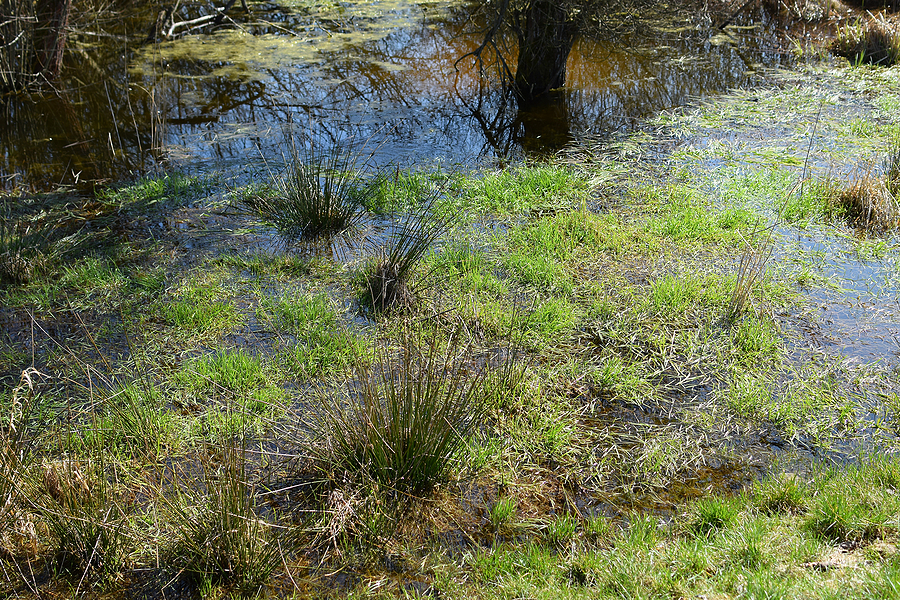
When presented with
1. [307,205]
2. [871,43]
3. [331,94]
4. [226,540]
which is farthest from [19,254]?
[871,43]

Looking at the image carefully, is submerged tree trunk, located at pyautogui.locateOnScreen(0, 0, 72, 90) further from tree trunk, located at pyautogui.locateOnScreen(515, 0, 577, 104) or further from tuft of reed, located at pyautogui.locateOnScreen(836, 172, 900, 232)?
tuft of reed, located at pyautogui.locateOnScreen(836, 172, 900, 232)

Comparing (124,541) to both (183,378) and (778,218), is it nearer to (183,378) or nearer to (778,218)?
(183,378)

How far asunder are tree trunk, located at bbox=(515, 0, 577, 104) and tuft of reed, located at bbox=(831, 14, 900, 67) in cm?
334

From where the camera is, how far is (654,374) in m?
3.17

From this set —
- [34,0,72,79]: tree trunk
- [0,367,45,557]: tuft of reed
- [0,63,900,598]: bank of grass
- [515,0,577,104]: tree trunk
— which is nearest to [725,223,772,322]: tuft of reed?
[0,63,900,598]: bank of grass

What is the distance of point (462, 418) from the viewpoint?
264cm

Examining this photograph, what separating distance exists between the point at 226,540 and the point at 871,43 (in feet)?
27.0

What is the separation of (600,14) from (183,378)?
5.38 meters

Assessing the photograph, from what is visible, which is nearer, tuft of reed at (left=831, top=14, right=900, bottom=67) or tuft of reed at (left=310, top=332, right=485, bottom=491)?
tuft of reed at (left=310, top=332, right=485, bottom=491)

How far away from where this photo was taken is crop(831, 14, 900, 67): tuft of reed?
7207 millimetres

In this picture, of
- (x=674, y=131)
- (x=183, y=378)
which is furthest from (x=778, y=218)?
(x=183, y=378)

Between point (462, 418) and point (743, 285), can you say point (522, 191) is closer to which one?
point (743, 285)

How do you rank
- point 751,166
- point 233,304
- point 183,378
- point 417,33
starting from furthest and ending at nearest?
point 417,33 < point 751,166 < point 233,304 < point 183,378

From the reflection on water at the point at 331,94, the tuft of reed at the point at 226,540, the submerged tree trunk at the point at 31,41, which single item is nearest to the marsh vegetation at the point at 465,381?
the tuft of reed at the point at 226,540
